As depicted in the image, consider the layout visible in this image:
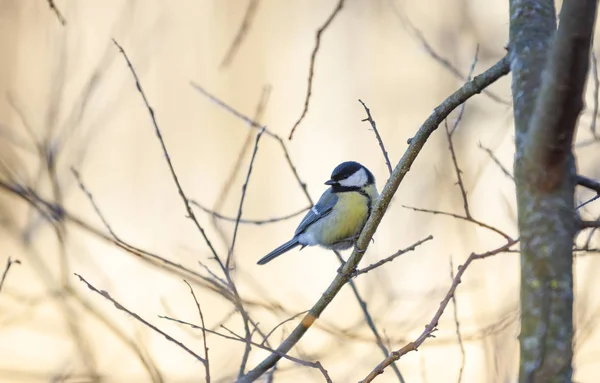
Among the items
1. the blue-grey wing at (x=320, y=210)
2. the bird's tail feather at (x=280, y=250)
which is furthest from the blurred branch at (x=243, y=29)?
the bird's tail feather at (x=280, y=250)

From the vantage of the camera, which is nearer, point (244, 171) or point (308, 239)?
point (308, 239)

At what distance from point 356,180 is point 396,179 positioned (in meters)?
1.80

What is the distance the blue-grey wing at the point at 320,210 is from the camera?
3578 millimetres

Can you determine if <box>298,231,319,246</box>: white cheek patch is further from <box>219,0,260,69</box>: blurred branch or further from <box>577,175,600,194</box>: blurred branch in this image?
<box>577,175,600,194</box>: blurred branch

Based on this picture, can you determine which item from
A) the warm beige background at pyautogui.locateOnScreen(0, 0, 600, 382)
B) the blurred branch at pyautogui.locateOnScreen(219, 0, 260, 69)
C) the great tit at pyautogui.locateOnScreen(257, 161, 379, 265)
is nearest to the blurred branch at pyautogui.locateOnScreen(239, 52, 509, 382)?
the warm beige background at pyautogui.locateOnScreen(0, 0, 600, 382)

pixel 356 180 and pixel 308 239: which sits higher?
pixel 356 180

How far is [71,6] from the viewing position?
A: 3.09 meters

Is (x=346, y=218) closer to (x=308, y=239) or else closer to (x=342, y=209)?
(x=342, y=209)

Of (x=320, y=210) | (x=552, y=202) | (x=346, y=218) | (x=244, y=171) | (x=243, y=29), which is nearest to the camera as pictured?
(x=552, y=202)

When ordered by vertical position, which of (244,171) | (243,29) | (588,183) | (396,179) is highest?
(244,171)

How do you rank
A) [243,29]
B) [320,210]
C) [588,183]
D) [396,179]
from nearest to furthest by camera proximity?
[588,183] < [396,179] < [243,29] < [320,210]

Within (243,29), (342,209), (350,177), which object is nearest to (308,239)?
(342,209)

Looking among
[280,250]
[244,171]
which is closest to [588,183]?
[280,250]

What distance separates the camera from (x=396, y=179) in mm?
1705
